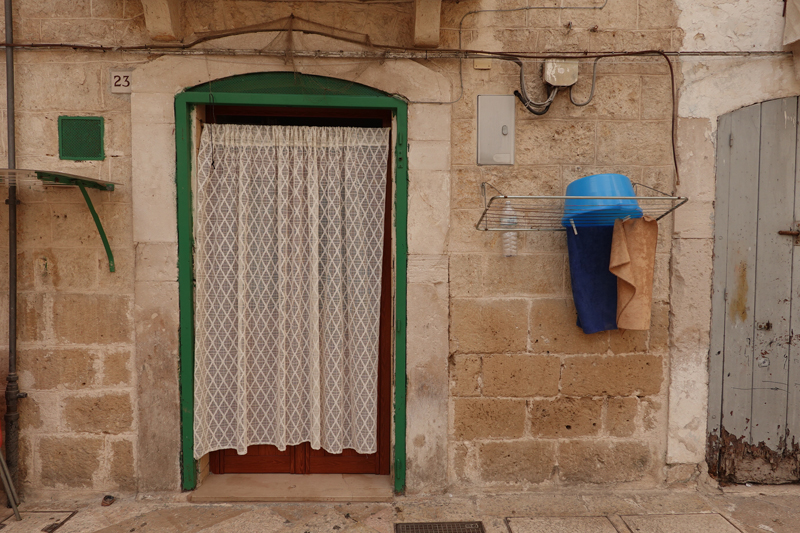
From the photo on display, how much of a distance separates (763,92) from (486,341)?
2517mm

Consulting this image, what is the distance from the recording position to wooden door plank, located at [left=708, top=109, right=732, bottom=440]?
323 centimetres

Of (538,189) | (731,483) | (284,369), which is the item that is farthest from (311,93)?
(731,483)

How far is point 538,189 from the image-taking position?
3.24m

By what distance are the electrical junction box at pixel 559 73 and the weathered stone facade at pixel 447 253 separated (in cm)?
10

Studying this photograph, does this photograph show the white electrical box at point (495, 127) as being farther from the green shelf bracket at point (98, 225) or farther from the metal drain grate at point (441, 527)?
the green shelf bracket at point (98, 225)

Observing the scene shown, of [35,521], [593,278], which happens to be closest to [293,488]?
[35,521]

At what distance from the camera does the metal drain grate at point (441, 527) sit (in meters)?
2.90

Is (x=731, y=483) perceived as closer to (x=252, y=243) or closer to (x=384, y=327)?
(x=384, y=327)

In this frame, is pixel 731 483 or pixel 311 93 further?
pixel 731 483

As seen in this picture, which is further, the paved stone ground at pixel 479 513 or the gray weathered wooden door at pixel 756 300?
the gray weathered wooden door at pixel 756 300

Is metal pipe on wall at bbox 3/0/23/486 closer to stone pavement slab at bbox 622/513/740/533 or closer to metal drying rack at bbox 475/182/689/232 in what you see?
metal drying rack at bbox 475/182/689/232

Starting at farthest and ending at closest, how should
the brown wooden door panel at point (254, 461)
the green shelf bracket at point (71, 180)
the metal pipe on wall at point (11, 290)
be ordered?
the brown wooden door panel at point (254, 461) < the metal pipe on wall at point (11, 290) < the green shelf bracket at point (71, 180)

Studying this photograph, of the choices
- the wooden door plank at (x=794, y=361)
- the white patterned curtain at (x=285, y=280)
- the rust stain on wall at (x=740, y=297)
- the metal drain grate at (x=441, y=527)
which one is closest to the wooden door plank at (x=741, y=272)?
the rust stain on wall at (x=740, y=297)

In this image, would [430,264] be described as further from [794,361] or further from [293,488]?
[794,361]
